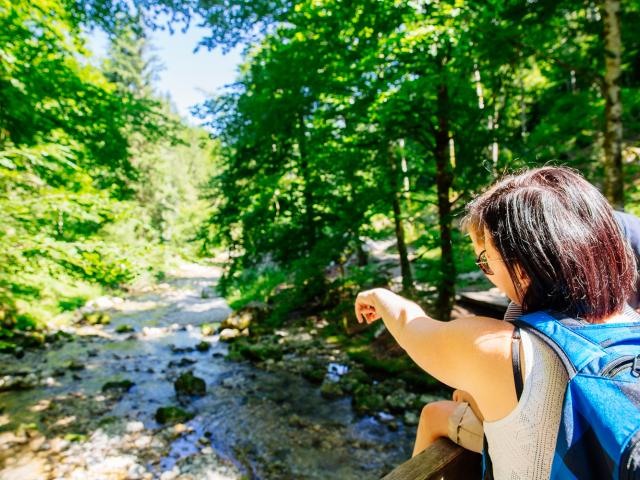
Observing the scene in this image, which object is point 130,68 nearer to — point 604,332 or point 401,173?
point 401,173

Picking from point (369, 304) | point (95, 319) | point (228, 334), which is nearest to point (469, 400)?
point (369, 304)

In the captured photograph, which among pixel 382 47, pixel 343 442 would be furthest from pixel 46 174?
pixel 343 442

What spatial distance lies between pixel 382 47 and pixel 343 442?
5.88m

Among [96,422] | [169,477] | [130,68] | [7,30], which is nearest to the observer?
[7,30]

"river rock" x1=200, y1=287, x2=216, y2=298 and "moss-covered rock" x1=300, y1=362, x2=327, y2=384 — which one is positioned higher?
"river rock" x1=200, y1=287, x2=216, y2=298

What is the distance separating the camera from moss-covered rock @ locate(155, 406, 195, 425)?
7.02 m

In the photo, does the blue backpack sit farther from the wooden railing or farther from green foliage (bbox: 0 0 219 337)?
green foliage (bbox: 0 0 219 337)

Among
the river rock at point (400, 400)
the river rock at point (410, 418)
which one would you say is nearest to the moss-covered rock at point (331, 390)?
the river rock at point (400, 400)

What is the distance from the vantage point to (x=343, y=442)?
20.0ft

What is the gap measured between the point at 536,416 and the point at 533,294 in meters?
0.30

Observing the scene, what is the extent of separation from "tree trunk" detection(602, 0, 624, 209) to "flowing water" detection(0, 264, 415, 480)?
462cm

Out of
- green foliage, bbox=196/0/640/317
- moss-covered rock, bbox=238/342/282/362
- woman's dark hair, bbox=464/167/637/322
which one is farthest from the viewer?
moss-covered rock, bbox=238/342/282/362

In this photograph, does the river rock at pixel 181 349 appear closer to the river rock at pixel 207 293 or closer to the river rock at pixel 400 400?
the river rock at pixel 400 400

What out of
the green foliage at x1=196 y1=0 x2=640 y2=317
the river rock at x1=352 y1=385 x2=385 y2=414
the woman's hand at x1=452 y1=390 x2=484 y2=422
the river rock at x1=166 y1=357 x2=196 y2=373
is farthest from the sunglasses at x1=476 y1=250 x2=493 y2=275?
the river rock at x1=166 y1=357 x2=196 y2=373
